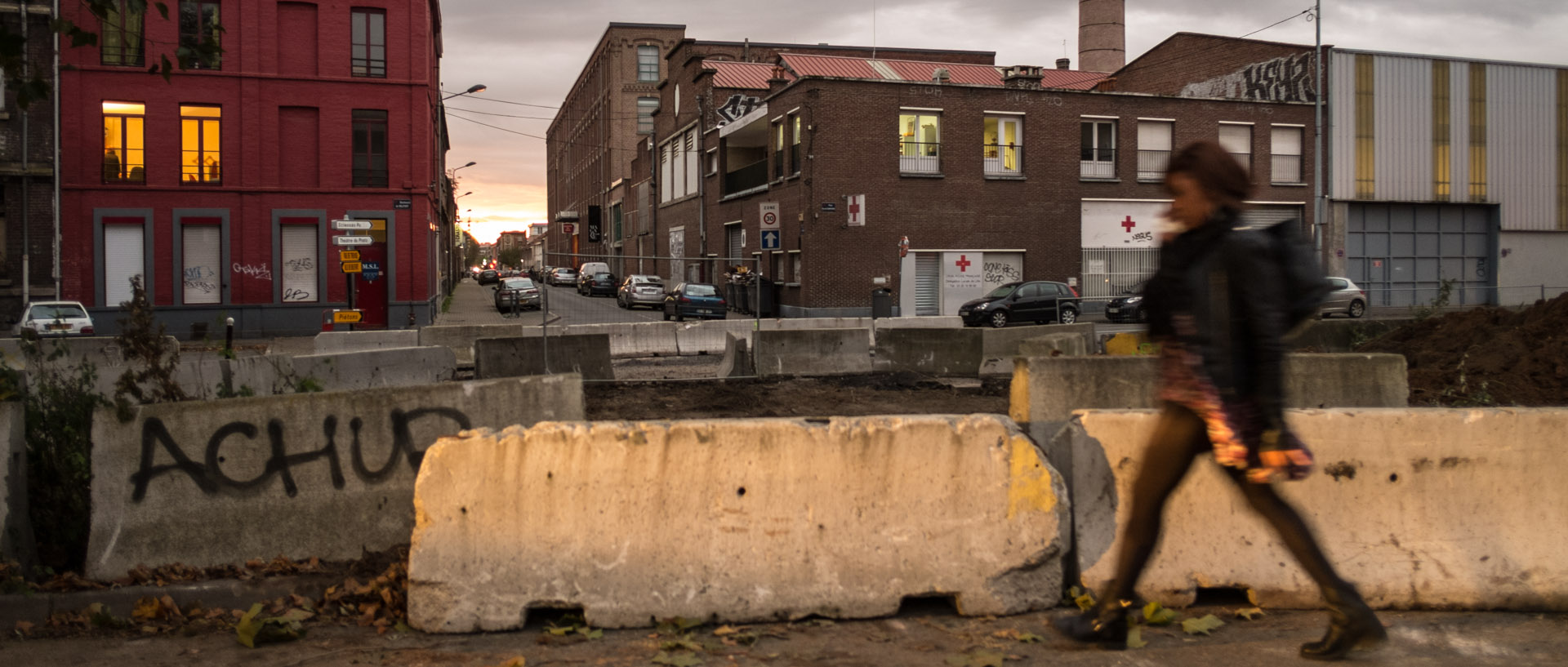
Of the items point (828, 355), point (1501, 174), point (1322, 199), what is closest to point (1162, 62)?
point (1322, 199)

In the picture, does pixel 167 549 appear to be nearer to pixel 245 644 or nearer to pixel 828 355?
pixel 245 644

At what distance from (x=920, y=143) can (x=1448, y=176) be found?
73.8 ft

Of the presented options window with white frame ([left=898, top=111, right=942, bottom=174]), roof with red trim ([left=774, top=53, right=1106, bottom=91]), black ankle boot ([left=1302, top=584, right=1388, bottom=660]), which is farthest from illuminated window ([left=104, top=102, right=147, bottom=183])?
black ankle boot ([left=1302, top=584, right=1388, bottom=660])

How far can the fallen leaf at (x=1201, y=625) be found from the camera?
15.0 ft

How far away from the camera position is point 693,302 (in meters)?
28.9

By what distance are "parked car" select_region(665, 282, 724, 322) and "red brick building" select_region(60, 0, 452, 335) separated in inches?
389

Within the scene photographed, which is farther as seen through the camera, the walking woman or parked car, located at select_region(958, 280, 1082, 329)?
parked car, located at select_region(958, 280, 1082, 329)

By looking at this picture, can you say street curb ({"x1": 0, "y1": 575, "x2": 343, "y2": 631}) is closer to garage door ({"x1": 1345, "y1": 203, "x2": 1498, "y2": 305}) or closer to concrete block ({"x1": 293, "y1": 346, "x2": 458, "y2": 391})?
concrete block ({"x1": 293, "y1": 346, "x2": 458, "y2": 391})

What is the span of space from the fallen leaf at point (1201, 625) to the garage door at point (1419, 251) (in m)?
43.8

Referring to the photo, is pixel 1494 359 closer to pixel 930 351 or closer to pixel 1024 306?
pixel 930 351

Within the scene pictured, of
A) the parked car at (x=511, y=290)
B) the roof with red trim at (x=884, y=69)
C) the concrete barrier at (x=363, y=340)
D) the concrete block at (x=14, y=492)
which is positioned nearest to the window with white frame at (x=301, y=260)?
the parked car at (x=511, y=290)

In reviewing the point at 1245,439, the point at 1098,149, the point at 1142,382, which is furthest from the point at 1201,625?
the point at 1098,149

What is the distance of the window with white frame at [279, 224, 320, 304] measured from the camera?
3388cm

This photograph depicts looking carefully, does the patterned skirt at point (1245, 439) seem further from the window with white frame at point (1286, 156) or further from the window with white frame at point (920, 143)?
the window with white frame at point (1286, 156)
